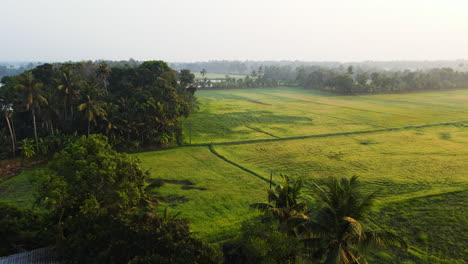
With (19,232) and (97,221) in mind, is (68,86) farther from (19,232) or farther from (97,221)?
(97,221)

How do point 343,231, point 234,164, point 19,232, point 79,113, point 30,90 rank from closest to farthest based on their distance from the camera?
point 343,231, point 19,232, point 30,90, point 234,164, point 79,113

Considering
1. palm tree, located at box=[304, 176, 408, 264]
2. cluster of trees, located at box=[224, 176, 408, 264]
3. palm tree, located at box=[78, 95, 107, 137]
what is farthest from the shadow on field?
palm tree, located at box=[304, 176, 408, 264]

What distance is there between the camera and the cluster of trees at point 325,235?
1194 cm

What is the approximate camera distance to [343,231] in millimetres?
12008

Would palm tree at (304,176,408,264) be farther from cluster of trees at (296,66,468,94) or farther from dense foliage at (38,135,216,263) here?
cluster of trees at (296,66,468,94)

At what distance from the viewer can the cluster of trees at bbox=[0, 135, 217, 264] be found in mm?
13102

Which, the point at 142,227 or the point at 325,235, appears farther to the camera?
the point at 142,227

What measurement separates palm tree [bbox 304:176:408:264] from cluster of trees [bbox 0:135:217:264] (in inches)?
178

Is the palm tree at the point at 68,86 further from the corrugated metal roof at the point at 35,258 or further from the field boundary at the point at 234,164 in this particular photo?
the corrugated metal roof at the point at 35,258

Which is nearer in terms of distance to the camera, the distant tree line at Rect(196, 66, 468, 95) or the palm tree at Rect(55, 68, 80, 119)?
the palm tree at Rect(55, 68, 80, 119)

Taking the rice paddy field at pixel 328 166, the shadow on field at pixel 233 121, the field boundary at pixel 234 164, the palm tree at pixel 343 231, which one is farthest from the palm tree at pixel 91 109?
the palm tree at pixel 343 231

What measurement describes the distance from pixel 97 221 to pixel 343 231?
10.5m

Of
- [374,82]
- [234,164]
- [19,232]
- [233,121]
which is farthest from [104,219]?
[374,82]

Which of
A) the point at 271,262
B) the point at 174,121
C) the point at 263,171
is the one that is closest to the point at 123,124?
the point at 174,121
